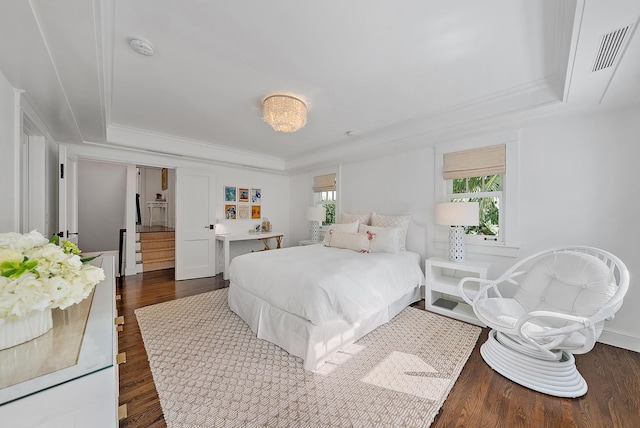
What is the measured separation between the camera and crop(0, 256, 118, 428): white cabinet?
575 mm

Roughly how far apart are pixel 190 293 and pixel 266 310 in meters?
2.02

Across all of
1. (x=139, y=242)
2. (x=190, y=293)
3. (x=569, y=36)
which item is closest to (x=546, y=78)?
(x=569, y=36)

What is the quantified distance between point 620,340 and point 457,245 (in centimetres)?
152

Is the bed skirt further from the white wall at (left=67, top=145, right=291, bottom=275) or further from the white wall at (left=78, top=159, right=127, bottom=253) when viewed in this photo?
the white wall at (left=78, top=159, right=127, bottom=253)

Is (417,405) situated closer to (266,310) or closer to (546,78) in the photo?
(266,310)

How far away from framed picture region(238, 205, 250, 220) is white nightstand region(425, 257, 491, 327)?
3.83 meters

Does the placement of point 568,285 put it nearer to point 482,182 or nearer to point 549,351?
point 549,351

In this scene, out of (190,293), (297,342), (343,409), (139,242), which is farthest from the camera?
(139,242)

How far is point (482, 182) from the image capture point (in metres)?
3.22

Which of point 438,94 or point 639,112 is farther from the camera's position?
point 438,94

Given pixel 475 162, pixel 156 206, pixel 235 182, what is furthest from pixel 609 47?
pixel 156 206

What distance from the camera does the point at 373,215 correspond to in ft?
12.9

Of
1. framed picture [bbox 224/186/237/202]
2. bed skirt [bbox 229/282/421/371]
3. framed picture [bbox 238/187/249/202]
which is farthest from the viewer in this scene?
framed picture [bbox 238/187/249/202]

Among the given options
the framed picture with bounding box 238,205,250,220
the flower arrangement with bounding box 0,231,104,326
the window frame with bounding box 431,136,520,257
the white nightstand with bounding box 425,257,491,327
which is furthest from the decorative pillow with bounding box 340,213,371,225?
the flower arrangement with bounding box 0,231,104,326
